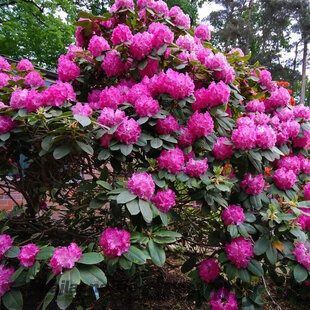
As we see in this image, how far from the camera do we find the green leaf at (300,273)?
1237 millimetres

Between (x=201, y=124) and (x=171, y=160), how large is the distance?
24 cm

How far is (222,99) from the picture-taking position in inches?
50.4

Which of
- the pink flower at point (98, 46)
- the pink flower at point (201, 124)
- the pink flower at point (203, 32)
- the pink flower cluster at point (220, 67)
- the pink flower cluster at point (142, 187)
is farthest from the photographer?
the pink flower at point (203, 32)

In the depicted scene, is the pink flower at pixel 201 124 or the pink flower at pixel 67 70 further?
the pink flower at pixel 67 70

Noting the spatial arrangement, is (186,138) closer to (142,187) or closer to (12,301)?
(142,187)

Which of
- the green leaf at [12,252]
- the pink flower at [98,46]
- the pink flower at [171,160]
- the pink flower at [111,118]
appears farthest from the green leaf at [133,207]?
the pink flower at [98,46]

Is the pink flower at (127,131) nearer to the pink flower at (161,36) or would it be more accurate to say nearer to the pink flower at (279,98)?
the pink flower at (161,36)

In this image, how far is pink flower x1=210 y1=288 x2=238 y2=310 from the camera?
1.31m

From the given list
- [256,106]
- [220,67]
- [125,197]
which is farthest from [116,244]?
[256,106]

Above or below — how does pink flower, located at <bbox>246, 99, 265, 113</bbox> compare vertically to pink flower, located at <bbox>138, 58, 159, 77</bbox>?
below

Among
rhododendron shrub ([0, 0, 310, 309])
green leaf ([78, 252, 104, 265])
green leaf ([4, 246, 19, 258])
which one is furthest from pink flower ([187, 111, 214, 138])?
green leaf ([4, 246, 19, 258])

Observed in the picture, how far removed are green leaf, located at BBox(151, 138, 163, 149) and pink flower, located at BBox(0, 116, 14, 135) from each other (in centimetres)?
69

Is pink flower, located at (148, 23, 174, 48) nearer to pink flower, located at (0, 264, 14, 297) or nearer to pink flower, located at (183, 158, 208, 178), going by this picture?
pink flower, located at (183, 158, 208, 178)

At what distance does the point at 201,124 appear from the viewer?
1.26m
